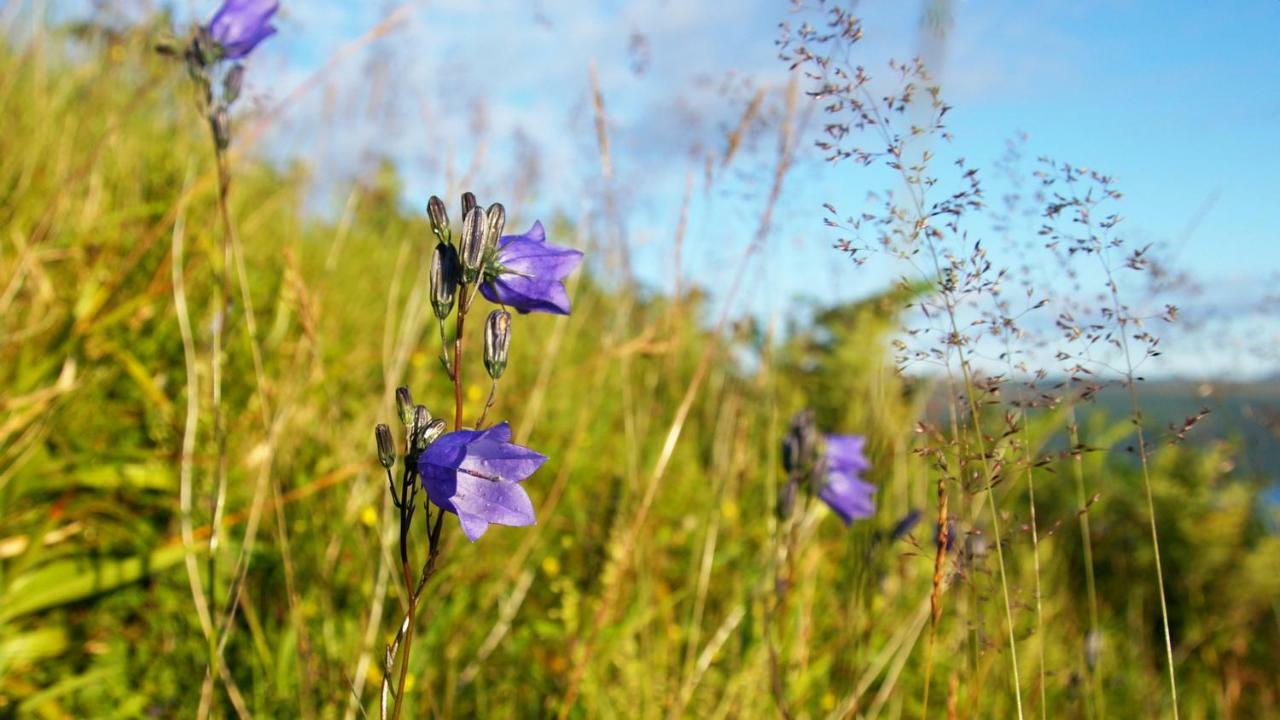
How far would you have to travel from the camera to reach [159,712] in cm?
177

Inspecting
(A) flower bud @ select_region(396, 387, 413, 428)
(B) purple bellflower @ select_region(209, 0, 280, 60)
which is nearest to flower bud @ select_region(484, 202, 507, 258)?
(A) flower bud @ select_region(396, 387, 413, 428)

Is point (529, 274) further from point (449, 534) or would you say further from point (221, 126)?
point (449, 534)

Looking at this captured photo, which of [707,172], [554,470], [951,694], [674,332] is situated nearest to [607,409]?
[554,470]

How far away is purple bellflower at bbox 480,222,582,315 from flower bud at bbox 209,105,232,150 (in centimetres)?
77

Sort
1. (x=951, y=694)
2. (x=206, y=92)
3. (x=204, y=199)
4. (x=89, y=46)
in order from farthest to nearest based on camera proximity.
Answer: (x=89, y=46), (x=204, y=199), (x=206, y=92), (x=951, y=694)

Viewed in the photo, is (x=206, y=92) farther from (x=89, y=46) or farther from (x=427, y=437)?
(x=89, y=46)

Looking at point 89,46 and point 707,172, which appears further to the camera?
point 89,46

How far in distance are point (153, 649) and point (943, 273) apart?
6.42ft

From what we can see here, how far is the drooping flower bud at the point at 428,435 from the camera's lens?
3.03ft

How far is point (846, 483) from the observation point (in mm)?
2098

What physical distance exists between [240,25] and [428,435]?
3.94 ft

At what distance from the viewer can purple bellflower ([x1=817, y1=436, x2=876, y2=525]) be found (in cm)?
205

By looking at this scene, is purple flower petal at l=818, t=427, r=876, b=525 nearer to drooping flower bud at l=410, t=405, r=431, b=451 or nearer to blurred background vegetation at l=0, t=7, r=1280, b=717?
blurred background vegetation at l=0, t=7, r=1280, b=717

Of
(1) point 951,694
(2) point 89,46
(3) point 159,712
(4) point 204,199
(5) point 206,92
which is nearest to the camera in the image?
(1) point 951,694
